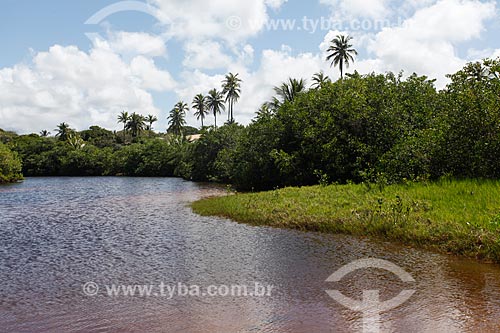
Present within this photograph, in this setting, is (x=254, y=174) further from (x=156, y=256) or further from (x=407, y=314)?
(x=407, y=314)

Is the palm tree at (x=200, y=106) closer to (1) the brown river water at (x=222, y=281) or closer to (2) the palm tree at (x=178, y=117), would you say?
(2) the palm tree at (x=178, y=117)

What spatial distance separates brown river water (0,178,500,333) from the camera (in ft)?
26.1

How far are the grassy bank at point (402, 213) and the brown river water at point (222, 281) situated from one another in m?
0.77

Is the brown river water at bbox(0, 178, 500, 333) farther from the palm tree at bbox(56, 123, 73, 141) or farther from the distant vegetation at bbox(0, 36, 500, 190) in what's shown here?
the palm tree at bbox(56, 123, 73, 141)

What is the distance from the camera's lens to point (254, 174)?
35562mm

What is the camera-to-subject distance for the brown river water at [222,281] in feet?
26.1

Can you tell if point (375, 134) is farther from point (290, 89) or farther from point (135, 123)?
point (135, 123)

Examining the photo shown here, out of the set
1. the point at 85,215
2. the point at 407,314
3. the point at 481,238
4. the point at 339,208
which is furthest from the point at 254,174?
the point at 407,314

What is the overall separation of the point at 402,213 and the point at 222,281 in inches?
316

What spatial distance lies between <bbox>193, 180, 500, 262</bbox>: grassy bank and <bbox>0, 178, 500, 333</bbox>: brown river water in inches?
30.3

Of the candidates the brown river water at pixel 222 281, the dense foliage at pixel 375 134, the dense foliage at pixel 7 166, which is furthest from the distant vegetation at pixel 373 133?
the dense foliage at pixel 7 166

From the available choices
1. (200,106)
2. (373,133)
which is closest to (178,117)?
(200,106)

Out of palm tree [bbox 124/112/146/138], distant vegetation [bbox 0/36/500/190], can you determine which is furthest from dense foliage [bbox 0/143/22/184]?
palm tree [bbox 124/112/146/138]

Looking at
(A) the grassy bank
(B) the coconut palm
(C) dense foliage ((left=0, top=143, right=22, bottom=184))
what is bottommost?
(A) the grassy bank
